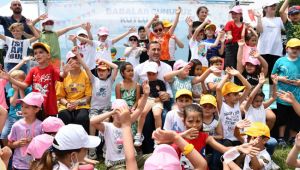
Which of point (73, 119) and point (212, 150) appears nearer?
point (212, 150)

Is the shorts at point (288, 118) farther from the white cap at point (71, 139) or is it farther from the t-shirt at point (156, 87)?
the white cap at point (71, 139)

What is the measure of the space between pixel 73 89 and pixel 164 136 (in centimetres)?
351

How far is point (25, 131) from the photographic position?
5762 mm

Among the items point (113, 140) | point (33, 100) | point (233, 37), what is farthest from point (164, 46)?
point (33, 100)

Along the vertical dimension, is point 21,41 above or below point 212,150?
above

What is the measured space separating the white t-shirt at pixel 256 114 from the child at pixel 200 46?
1949mm

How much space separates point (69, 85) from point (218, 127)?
7.74 ft

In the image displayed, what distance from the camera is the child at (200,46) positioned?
28.7ft

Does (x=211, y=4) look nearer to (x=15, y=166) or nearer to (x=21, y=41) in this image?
(x=21, y=41)

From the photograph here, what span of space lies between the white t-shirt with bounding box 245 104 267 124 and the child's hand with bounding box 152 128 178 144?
10.2ft

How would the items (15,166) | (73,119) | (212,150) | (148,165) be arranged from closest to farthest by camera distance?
1. (148,165)
2. (15,166)
3. (212,150)
4. (73,119)

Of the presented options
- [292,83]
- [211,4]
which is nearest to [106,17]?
[211,4]

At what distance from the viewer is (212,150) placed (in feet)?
20.2

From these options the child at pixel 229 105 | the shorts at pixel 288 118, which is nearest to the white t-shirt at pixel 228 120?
the child at pixel 229 105
